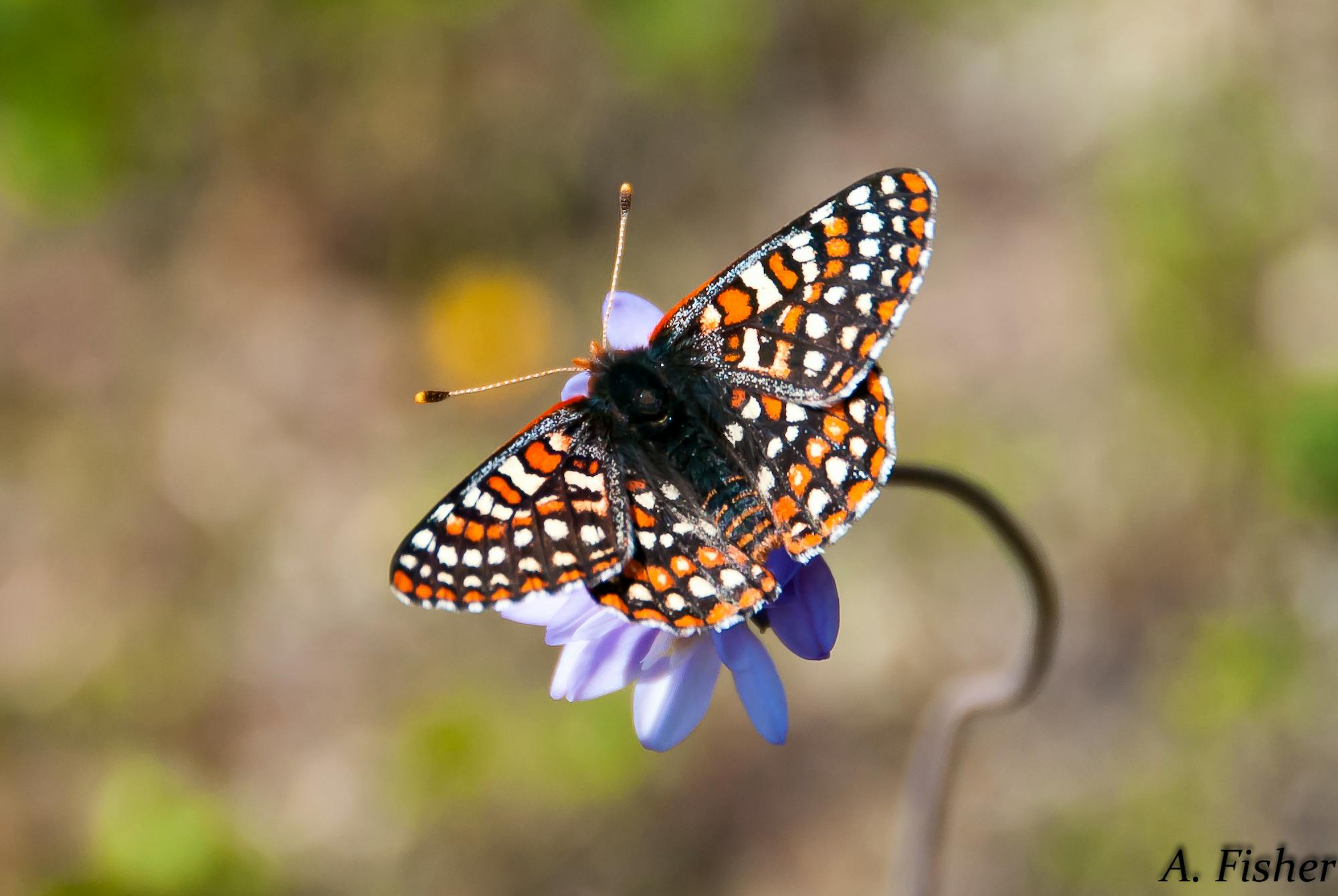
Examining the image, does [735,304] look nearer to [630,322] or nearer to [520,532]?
[630,322]

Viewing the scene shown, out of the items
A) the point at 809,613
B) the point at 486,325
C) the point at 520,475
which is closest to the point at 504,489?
the point at 520,475

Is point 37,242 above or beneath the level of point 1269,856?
above

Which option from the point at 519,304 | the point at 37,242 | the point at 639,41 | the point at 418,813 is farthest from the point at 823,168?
the point at 37,242

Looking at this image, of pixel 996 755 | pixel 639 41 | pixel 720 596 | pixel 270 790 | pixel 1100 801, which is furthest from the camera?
pixel 639 41

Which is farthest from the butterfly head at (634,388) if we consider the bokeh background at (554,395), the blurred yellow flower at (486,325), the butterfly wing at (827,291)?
the blurred yellow flower at (486,325)

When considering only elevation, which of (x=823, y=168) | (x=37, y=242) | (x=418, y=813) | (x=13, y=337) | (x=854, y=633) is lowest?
(x=418, y=813)

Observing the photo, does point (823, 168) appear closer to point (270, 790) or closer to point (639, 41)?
point (639, 41)

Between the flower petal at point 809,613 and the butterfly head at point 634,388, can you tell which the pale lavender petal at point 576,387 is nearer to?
the butterfly head at point 634,388
